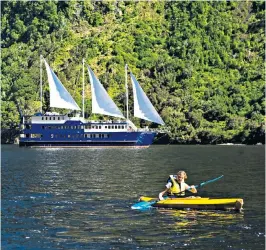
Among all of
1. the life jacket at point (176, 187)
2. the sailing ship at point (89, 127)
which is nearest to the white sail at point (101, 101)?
the sailing ship at point (89, 127)

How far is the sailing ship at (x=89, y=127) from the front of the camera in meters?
130

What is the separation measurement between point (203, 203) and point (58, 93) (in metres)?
99.3

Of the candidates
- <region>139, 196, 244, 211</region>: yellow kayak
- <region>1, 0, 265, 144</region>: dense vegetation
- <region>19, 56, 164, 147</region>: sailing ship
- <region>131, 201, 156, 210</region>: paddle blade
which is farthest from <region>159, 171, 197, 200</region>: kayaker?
<region>1, 0, 265, 144</region>: dense vegetation

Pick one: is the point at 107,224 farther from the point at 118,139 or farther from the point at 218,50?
the point at 218,50

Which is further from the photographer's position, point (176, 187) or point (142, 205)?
point (176, 187)

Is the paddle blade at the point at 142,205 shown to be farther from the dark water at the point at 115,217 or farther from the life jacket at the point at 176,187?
the life jacket at the point at 176,187

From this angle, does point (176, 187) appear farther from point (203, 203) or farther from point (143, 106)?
point (143, 106)

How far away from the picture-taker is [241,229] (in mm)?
29734

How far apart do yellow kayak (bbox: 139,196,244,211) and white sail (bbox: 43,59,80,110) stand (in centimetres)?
9669

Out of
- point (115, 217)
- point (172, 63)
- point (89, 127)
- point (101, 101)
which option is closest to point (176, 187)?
point (115, 217)

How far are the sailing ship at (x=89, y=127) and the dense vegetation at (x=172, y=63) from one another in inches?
876

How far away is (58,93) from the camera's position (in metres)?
132

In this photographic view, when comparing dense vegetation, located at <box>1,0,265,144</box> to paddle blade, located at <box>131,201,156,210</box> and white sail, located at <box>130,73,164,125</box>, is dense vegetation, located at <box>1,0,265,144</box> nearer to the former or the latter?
white sail, located at <box>130,73,164,125</box>

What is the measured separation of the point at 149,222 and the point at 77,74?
14425cm
